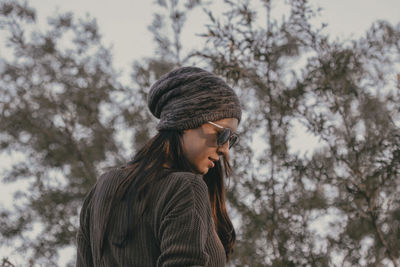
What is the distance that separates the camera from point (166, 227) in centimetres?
145

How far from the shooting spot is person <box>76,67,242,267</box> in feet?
4.76

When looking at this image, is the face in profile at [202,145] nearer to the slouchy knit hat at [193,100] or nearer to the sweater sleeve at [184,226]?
the slouchy knit hat at [193,100]

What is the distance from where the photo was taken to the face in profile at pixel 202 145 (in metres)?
1.69

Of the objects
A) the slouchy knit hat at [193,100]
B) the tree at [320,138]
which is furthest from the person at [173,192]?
the tree at [320,138]

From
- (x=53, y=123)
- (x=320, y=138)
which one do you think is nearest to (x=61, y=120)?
(x=53, y=123)

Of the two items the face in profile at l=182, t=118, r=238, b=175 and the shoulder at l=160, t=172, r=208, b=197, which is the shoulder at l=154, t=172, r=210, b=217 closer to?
the shoulder at l=160, t=172, r=208, b=197

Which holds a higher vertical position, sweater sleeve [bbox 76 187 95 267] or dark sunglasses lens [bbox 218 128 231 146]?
dark sunglasses lens [bbox 218 128 231 146]

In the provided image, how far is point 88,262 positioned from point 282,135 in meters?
Result: 3.96

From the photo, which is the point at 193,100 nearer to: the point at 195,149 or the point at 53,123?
the point at 195,149

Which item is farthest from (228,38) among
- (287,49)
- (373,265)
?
(373,265)

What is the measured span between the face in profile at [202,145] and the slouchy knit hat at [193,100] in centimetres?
2

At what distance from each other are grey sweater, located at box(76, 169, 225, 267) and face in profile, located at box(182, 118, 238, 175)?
171 mm

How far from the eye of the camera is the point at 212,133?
1.71m

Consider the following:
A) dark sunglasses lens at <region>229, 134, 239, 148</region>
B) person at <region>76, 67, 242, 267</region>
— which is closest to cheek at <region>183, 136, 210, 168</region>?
person at <region>76, 67, 242, 267</region>
